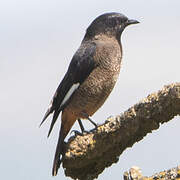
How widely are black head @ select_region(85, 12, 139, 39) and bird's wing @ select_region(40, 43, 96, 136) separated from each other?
0.40 m

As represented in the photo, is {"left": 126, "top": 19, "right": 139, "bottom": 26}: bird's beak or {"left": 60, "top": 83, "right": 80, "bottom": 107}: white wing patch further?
{"left": 126, "top": 19, "right": 139, "bottom": 26}: bird's beak

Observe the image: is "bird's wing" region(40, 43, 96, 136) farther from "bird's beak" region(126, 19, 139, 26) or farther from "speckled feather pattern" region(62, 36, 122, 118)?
"bird's beak" region(126, 19, 139, 26)

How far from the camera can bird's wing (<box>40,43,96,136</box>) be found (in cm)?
627

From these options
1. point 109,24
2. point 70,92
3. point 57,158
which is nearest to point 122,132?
point 57,158

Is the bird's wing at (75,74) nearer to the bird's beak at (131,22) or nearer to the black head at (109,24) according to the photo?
the black head at (109,24)

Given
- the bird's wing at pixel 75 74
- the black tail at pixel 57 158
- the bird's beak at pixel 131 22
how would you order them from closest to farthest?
the black tail at pixel 57 158 < the bird's wing at pixel 75 74 < the bird's beak at pixel 131 22

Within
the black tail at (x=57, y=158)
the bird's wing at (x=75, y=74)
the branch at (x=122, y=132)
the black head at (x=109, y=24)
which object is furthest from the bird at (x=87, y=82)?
the branch at (x=122, y=132)

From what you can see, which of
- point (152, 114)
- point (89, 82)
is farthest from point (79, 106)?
point (152, 114)

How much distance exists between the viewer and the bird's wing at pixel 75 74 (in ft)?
20.6

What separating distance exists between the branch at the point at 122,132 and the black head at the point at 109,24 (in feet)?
11.9

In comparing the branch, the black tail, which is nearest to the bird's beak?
the black tail

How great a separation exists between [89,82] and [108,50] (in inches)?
21.2

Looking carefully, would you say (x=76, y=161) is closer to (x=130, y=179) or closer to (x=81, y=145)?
(x=81, y=145)

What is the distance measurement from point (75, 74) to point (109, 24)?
1.13 metres
